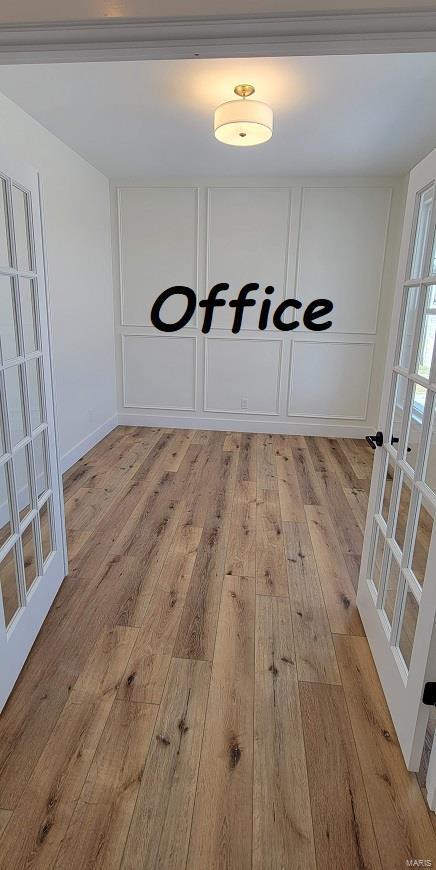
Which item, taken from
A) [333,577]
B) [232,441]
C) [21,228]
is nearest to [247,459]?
[232,441]

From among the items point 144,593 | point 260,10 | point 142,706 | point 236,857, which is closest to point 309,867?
point 236,857

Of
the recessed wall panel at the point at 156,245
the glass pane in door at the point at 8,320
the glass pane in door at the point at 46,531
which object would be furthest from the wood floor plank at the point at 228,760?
the recessed wall panel at the point at 156,245

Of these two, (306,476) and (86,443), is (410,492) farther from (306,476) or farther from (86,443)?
(86,443)

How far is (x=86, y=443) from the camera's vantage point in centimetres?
430

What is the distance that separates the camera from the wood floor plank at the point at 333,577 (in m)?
2.12

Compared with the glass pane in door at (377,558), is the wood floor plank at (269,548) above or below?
below

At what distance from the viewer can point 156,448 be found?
14.6 feet

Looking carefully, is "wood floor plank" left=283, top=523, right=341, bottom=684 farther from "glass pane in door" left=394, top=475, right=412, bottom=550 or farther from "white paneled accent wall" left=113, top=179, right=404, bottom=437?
"white paneled accent wall" left=113, top=179, right=404, bottom=437

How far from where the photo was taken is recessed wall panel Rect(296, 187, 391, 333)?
4.39 meters

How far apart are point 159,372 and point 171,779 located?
4041mm

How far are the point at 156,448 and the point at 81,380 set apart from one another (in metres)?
0.93

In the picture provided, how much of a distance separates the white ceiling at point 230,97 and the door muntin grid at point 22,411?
114cm

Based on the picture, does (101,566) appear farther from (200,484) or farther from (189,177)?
(189,177)

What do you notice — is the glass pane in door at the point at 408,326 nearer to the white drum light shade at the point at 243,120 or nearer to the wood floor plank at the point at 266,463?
the white drum light shade at the point at 243,120
